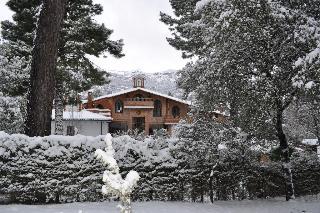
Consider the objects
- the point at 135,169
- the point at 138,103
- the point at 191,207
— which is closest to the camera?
the point at 191,207

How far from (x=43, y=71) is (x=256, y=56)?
5.95m

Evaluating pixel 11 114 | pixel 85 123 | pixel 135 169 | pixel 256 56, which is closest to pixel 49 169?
pixel 135 169

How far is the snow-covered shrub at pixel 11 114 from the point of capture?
87.3ft

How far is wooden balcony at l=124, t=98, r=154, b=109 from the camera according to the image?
45.9 m

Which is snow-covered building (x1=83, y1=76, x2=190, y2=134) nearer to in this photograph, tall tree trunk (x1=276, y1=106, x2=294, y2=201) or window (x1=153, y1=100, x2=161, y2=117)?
window (x1=153, y1=100, x2=161, y2=117)

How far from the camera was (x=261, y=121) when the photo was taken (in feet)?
37.6

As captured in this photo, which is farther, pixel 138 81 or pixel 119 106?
pixel 138 81

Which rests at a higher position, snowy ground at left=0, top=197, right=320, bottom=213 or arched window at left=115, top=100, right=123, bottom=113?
arched window at left=115, top=100, right=123, bottom=113

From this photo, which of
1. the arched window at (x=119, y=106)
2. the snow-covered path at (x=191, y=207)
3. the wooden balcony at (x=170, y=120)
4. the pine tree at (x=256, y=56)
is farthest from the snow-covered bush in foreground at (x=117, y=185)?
the arched window at (x=119, y=106)

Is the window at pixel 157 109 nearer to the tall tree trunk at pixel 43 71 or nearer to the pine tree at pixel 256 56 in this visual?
the pine tree at pixel 256 56

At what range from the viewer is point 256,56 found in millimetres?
11133

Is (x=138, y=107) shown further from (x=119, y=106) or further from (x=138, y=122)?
(x=119, y=106)

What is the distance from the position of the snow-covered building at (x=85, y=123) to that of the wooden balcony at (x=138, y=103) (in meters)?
5.03

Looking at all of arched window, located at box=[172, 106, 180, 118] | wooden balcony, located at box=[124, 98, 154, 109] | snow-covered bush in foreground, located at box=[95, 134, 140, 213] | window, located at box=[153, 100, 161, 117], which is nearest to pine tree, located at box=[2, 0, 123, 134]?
snow-covered bush in foreground, located at box=[95, 134, 140, 213]
